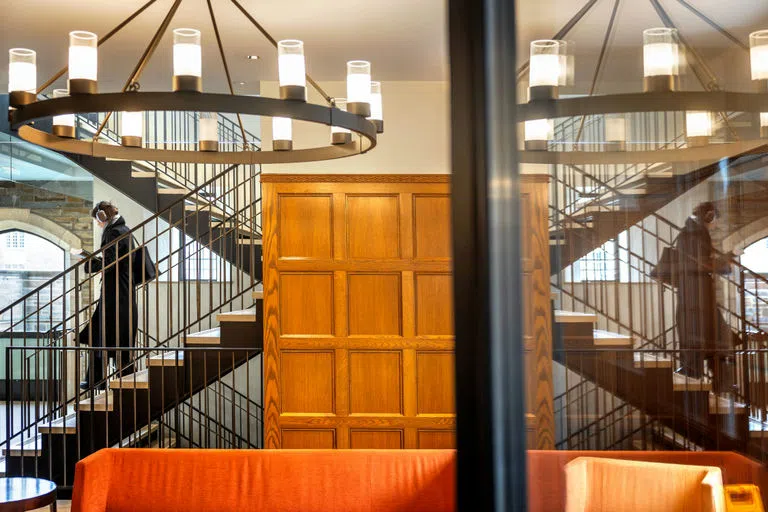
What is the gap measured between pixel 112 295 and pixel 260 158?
3.36m

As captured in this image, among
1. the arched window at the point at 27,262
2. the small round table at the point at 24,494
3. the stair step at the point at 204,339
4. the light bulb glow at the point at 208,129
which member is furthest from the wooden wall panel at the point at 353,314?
the arched window at the point at 27,262

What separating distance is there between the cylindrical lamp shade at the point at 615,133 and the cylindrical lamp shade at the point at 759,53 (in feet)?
0.25

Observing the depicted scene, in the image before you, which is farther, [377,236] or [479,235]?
[377,236]

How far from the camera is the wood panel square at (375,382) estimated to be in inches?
218

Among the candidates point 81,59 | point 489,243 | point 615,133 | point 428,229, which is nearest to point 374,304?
point 428,229

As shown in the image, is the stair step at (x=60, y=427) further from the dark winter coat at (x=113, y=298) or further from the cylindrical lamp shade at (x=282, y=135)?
the cylindrical lamp shade at (x=282, y=135)

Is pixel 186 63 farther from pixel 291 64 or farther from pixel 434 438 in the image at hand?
pixel 434 438

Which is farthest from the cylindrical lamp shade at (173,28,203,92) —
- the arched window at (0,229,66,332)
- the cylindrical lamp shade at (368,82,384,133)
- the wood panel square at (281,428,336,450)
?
the arched window at (0,229,66,332)

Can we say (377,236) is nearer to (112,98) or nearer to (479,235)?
(112,98)

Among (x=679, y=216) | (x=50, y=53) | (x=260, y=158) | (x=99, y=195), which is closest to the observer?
(x=679, y=216)

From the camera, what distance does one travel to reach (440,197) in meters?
5.68

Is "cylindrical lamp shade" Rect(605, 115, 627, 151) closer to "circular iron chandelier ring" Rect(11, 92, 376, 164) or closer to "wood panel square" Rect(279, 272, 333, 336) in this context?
"circular iron chandelier ring" Rect(11, 92, 376, 164)

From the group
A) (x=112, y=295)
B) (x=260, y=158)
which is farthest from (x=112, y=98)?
(x=112, y=295)

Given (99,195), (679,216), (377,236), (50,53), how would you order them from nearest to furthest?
1. (679,216)
2. (50,53)
3. (377,236)
4. (99,195)
